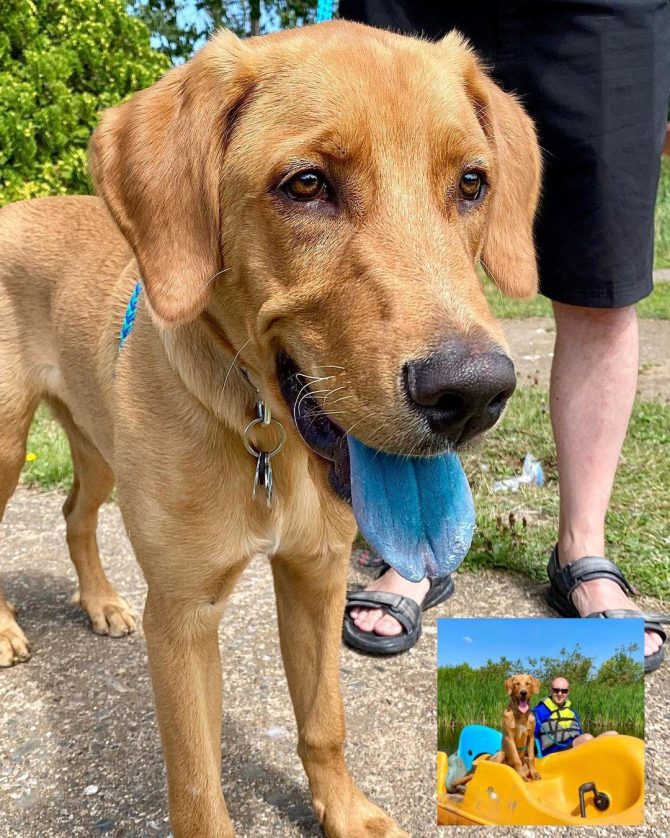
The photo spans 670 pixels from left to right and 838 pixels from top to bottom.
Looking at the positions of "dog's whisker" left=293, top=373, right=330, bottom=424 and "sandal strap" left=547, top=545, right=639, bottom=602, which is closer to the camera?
"dog's whisker" left=293, top=373, right=330, bottom=424

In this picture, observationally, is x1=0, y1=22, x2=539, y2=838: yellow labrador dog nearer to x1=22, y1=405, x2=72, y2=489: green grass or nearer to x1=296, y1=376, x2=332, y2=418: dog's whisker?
x1=296, y1=376, x2=332, y2=418: dog's whisker

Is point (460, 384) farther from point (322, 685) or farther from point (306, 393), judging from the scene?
point (322, 685)

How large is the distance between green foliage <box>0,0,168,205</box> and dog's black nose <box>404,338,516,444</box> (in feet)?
22.0

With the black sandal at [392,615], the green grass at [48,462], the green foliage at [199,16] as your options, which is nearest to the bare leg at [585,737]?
the black sandal at [392,615]

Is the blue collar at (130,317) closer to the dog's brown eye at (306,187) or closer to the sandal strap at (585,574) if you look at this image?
the dog's brown eye at (306,187)

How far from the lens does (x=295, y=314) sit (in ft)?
Answer: 6.08

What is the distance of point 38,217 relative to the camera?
331 centimetres

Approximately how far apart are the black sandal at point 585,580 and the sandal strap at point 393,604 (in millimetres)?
560

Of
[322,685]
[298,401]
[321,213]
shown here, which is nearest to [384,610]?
[322,685]

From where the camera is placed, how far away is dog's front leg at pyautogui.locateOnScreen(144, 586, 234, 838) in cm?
221

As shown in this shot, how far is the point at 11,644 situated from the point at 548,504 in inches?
102

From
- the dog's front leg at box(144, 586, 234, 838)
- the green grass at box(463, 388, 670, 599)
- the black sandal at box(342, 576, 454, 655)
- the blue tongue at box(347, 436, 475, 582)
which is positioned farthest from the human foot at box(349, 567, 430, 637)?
the blue tongue at box(347, 436, 475, 582)

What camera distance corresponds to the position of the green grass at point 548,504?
12.4 feet

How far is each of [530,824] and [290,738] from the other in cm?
88
